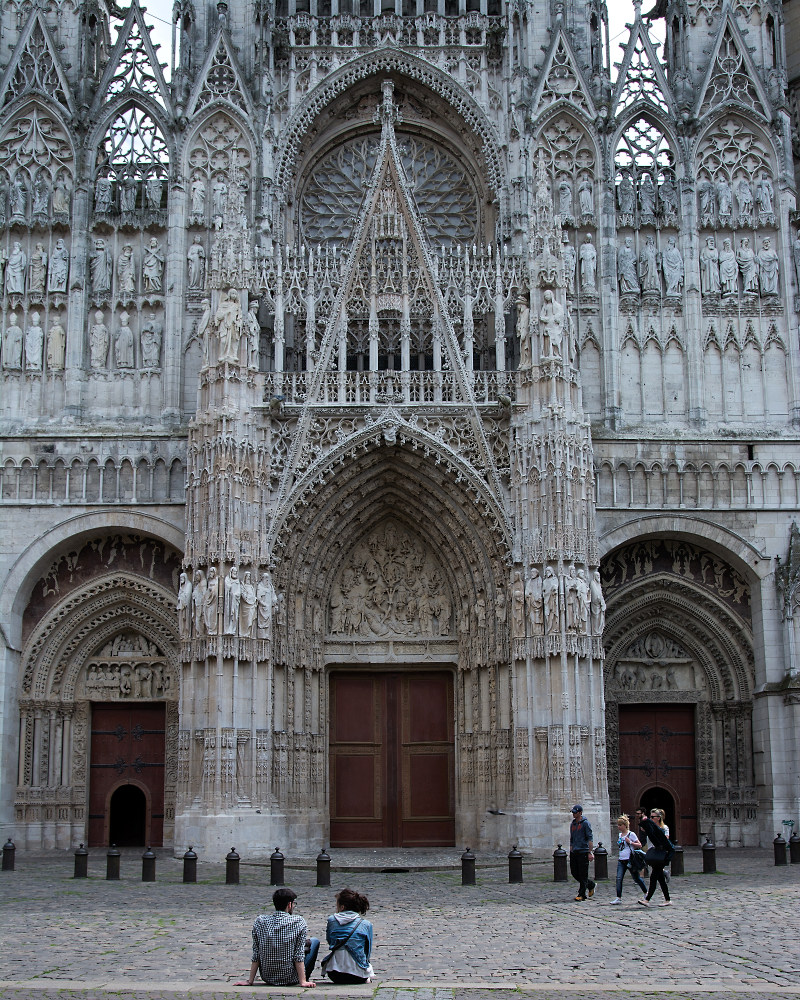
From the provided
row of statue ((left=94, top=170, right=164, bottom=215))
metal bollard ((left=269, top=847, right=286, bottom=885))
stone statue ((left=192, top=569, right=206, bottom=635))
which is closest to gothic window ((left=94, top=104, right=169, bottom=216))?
row of statue ((left=94, top=170, right=164, bottom=215))

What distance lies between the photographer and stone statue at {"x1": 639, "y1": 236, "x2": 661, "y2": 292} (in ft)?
97.5

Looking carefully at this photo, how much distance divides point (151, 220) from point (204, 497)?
333 inches

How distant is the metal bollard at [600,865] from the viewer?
19594 millimetres

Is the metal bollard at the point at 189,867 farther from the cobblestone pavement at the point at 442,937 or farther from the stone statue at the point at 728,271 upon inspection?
the stone statue at the point at 728,271

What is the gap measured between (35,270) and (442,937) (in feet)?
70.4

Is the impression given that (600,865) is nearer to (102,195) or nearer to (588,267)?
(588,267)

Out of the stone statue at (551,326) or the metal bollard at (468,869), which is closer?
the metal bollard at (468,869)

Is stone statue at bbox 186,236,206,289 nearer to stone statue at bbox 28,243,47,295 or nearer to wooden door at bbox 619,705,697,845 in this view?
stone statue at bbox 28,243,47,295

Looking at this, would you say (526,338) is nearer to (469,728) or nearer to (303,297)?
(303,297)

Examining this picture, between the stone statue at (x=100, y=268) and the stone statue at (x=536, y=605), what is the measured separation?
13.2 metres

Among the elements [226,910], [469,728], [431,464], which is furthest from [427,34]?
[226,910]

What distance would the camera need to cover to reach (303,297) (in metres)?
28.0

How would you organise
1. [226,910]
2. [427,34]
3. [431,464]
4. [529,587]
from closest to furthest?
[226,910] < [529,587] < [431,464] < [427,34]

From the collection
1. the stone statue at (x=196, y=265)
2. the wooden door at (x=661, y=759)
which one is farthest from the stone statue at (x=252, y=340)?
the wooden door at (x=661, y=759)
